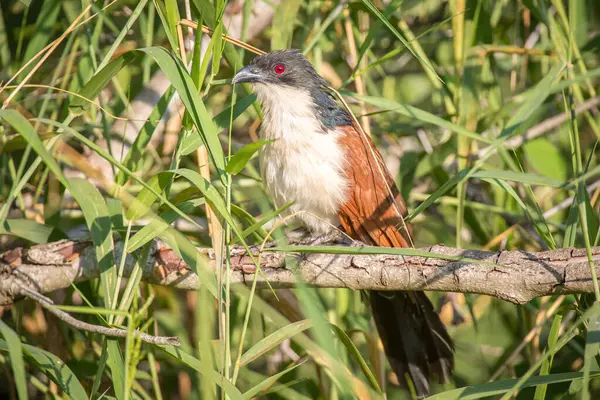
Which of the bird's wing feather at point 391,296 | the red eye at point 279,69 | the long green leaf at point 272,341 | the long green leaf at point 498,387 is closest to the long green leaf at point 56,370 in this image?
the long green leaf at point 272,341

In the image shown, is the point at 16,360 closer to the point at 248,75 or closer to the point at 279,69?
the point at 248,75

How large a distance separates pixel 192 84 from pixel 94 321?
3.16 ft

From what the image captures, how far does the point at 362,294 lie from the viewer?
2512 millimetres

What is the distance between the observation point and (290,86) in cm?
249

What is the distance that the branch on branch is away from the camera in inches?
60.2

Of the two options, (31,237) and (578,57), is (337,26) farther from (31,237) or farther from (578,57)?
(31,237)

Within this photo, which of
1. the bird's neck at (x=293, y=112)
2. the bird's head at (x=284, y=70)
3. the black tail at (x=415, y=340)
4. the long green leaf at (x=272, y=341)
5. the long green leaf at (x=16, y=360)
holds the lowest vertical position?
the black tail at (x=415, y=340)

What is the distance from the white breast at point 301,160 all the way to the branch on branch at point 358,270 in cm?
43

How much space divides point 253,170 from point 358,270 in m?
0.97

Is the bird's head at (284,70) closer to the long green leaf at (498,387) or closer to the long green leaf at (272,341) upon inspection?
the long green leaf at (272,341)

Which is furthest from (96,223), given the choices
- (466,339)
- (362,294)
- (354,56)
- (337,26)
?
(466,339)

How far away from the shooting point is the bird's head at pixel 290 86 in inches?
95.7

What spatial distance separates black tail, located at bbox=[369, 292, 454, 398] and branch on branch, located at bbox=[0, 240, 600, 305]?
59 cm

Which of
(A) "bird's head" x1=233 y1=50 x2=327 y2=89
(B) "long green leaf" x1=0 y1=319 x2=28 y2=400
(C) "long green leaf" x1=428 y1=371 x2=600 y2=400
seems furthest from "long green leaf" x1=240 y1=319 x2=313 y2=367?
(A) "bird's head" x1=233 y1=50 x2=327 y2=89
